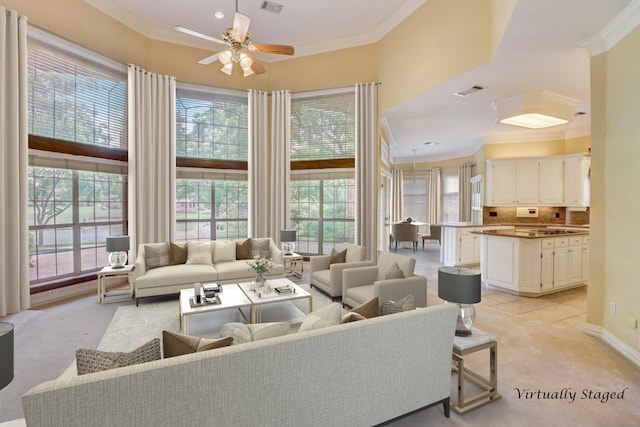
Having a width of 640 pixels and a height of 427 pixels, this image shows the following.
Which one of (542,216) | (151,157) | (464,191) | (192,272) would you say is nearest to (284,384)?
(192,272)

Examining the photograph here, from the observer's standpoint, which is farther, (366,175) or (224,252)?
(366,175)

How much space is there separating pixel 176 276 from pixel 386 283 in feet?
10.4

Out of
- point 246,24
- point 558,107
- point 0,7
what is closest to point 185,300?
point 246,24

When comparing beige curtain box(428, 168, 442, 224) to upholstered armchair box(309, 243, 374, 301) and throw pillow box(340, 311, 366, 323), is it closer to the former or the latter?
upholstered armchair box(309, 243, 374, 301)

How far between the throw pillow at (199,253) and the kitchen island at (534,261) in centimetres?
488

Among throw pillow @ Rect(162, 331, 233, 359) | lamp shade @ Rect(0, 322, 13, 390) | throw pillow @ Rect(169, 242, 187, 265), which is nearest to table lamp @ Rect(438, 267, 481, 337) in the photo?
throw pillow @ Rect(162, 331, 233, 359)

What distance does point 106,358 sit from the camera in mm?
1622

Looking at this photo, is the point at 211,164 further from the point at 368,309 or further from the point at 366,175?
the point at 368,309

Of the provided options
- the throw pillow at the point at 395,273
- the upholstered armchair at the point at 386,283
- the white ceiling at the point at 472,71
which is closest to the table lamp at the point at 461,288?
the upholstered armchair at the point at 386,283

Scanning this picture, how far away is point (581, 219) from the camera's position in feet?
25.3

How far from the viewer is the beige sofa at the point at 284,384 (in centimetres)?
140

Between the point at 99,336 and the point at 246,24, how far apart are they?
390 centimetres

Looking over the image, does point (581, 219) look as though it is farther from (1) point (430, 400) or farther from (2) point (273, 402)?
(2) point (273, 402)

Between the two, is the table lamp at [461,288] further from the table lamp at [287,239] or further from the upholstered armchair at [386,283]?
the table lamp at [287,239]
